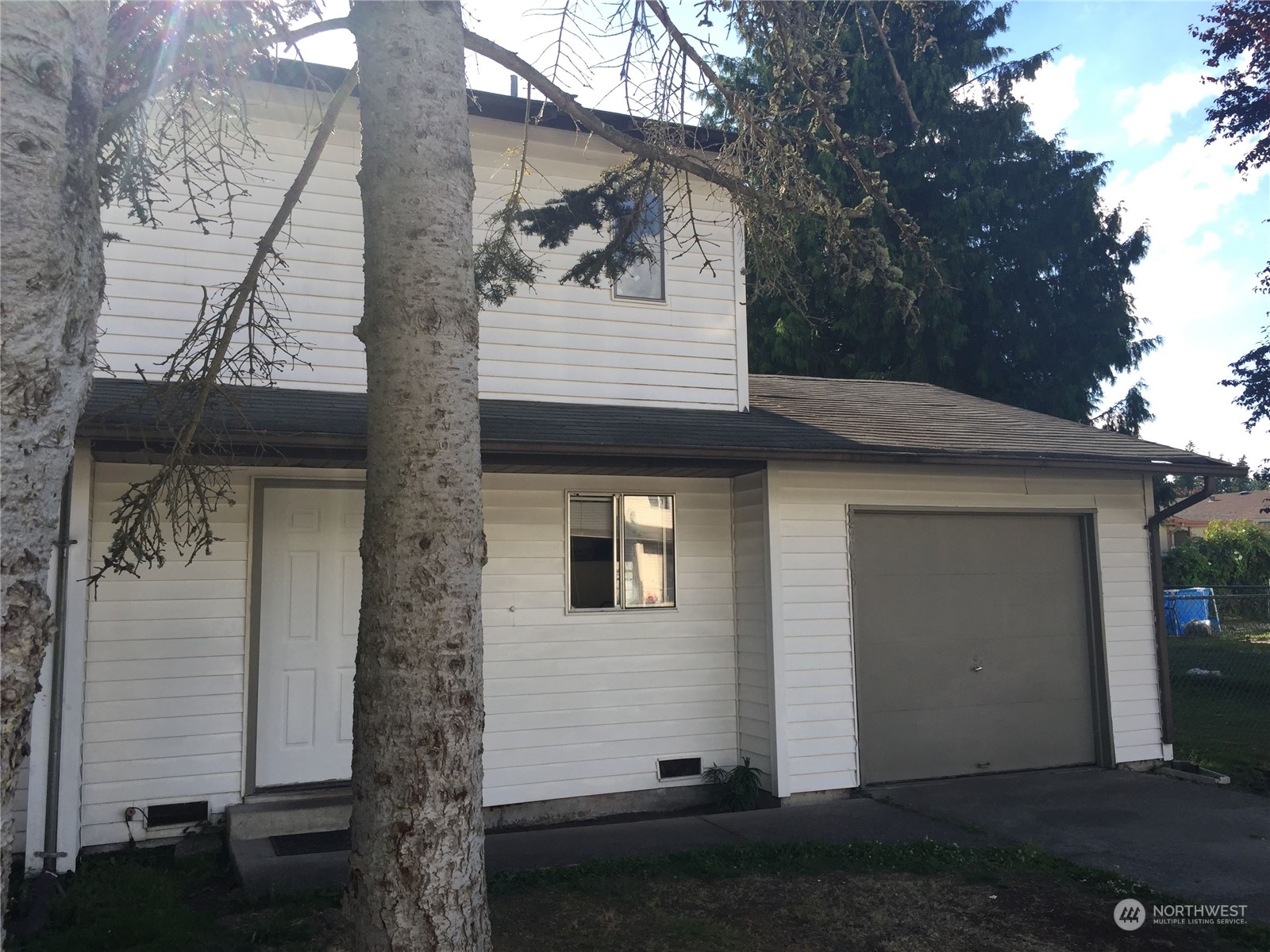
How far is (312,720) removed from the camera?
7.16 m

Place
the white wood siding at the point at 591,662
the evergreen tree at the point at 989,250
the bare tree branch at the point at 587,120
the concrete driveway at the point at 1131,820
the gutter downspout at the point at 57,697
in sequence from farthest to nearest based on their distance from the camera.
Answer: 1. the evergreen tree at the point at 989,250
2. the white wood siding at the point at 591,662
3. the gutter downspout at the point at 57,697
4. the concrete driveway at the point at 1131,820
5. the bare tree branch at the point at 587,120

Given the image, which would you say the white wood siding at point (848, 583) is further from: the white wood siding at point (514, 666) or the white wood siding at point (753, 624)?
the white wood siding at point (514, 666)

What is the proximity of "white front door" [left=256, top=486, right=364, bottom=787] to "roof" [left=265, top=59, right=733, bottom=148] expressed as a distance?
10.0ft

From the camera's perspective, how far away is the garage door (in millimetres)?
8211

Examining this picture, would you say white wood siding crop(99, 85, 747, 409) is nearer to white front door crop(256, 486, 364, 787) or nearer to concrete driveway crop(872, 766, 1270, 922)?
white front door crop(256, 486, 364, 787)

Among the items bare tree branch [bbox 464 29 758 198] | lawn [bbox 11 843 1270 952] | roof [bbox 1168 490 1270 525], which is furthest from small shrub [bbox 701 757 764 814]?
Answer: roof [bbox 1168 490 1270 525]

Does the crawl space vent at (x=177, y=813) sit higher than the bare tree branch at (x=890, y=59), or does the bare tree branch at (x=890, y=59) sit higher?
the bare tree branch at (x=890, y=59)

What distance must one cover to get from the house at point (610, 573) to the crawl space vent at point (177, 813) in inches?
0.7

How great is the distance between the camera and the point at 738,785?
7781 millimetres

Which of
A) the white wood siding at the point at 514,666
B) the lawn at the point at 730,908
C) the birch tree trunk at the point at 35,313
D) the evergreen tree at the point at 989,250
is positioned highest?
the evergreen tree at the point at 989,250

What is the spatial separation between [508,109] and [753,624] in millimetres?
4663

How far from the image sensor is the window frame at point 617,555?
312 inches

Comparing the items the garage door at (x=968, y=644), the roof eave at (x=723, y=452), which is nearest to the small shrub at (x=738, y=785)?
the garage door at (x=968, y=644)

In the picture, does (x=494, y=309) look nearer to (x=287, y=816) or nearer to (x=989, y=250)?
(x=287, y=816)
